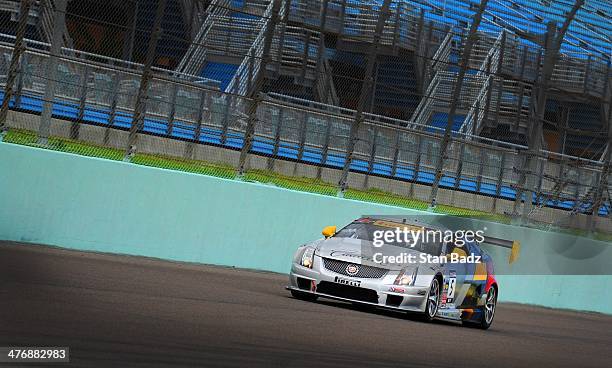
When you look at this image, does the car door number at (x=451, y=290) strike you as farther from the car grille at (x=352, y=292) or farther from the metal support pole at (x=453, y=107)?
the metal support pole at (x=453, y=107)

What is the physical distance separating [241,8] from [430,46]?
313 cm

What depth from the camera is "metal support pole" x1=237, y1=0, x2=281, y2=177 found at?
53.9 feet

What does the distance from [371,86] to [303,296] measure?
470cm

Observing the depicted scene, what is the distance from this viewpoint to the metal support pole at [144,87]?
598 inches

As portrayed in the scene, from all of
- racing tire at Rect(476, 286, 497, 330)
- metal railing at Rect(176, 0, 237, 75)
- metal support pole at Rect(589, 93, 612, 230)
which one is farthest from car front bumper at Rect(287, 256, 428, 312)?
metal support pole at Rect(589, 93, 612, 230)

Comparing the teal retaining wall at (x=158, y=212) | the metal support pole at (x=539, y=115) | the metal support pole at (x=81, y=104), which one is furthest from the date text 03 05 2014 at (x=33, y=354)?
the metal support pole at (x=539, y=115)

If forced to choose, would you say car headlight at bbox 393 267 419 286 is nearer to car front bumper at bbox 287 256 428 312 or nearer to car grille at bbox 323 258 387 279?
car front bumper at bbox 287 256 428 312

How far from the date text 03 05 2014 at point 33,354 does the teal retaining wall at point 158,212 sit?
8074mm

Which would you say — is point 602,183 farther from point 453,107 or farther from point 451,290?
point 451,290

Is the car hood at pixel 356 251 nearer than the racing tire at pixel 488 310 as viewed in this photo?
Yes

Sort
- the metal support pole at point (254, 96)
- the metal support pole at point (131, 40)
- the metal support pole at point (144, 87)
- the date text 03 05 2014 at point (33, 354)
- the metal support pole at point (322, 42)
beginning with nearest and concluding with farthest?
1. the date text 03 05 2014 at point (33, 354)
2. the metal support pole at point (131, 40)
3. the metal support pole at point (144, 87)
4. the metal support pole at point (254, 96)
5. the metal support pole at point (322, 42)

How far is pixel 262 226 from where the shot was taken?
16766mm

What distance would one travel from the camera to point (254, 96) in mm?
16438

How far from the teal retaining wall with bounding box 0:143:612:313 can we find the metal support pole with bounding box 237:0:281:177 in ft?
1.31
